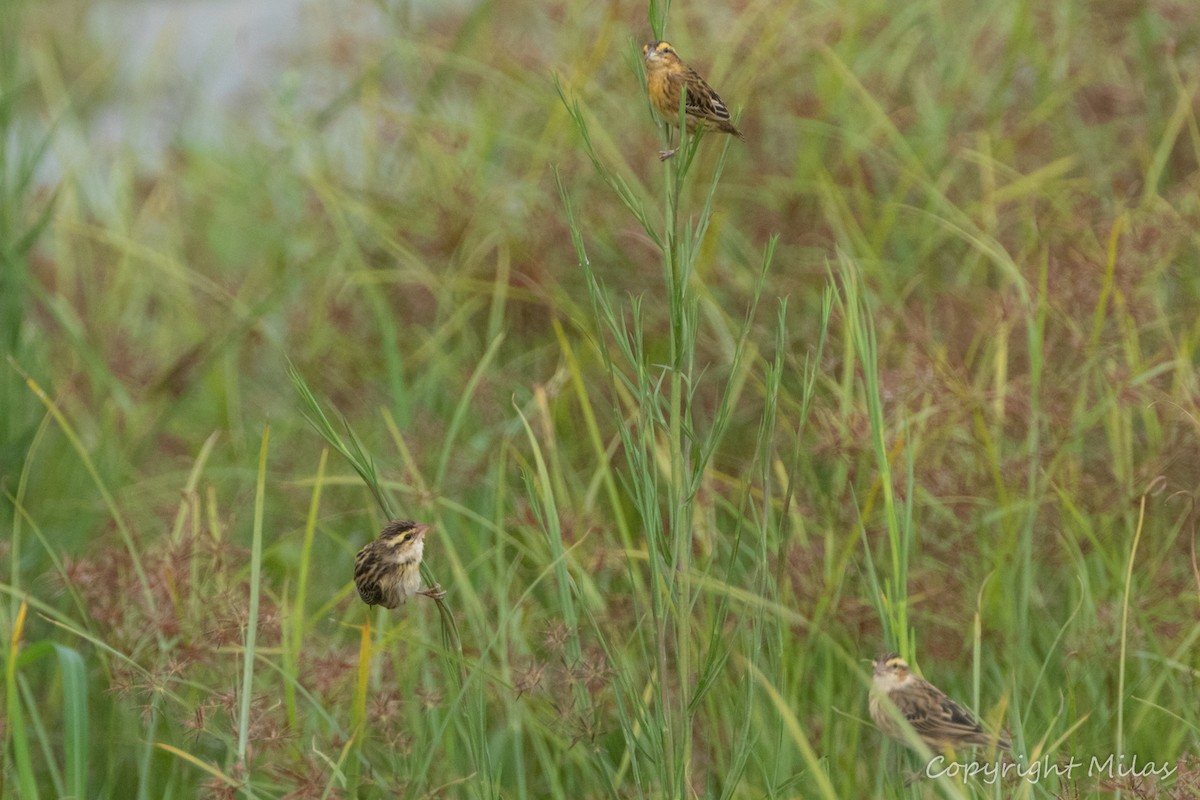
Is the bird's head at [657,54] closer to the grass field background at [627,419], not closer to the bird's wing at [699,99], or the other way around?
the bird's wing at [699,99]

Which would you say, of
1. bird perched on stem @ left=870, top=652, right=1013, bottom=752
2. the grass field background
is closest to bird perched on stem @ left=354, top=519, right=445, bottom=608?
the grass field background

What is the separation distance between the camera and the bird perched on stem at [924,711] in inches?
77.0

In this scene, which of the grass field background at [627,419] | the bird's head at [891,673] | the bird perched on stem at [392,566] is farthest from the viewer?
the grass field background at [627,419]

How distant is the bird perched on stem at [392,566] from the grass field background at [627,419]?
0.08 m

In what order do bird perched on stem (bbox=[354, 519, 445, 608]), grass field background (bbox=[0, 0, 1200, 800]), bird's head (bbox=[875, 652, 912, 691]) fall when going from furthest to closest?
grass field background (bbox=[0, 0, 1200, 800]), bird's head (bbox=[875, 652, 912, 691]), bird perched on stem (bbox=[354, 519, 445, 608])

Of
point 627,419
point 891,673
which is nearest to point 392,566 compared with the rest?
point 891,673

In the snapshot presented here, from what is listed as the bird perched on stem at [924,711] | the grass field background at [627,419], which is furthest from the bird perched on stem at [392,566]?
the bird perched on stem at [924,711]

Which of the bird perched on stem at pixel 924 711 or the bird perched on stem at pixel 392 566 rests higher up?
the bird perched on stem at pixel 392 566

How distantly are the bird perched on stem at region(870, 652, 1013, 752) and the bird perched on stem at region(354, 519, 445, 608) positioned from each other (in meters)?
0.65

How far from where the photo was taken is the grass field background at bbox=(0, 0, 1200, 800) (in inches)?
91.4

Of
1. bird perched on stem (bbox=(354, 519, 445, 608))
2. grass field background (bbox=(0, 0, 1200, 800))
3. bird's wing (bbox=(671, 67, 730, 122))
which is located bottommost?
grass field background (bbox=(0, 0, 1200, 800))

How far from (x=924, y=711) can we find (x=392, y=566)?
77cm

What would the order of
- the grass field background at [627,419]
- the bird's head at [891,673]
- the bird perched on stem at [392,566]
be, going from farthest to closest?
1. the grass field background at [627,419]
2. the bird's head at [891,673]
3. the bird perched on stem at [392,566]

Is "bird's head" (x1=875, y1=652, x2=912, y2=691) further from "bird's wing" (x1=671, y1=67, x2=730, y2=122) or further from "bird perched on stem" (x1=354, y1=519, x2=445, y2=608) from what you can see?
"bird's wing" (x1=671, y1=67, x2=730, y2=122)
